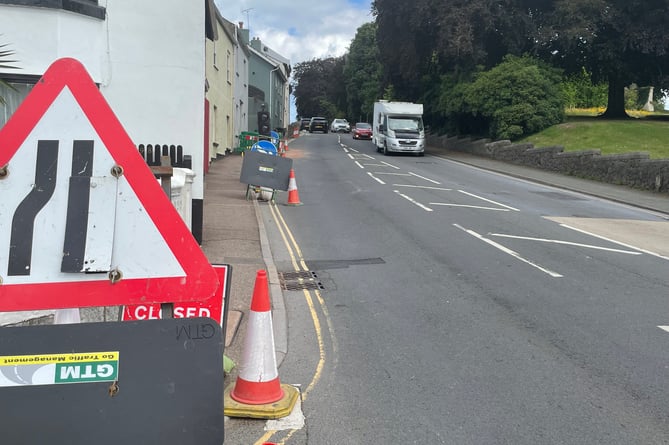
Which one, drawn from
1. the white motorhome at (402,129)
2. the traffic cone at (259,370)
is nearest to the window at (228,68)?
the white motorhome at (402,129)

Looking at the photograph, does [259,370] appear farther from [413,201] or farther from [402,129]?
[402,129]

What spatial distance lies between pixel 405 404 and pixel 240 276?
13.2ft

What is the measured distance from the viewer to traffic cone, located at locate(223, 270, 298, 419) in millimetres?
4273

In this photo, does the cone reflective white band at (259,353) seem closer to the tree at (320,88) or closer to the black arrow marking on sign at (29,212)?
the black arrow marking on sign at (29,212)

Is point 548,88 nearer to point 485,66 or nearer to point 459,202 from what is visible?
point 485,66

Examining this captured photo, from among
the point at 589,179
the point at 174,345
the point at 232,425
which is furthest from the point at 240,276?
the point at 589,179

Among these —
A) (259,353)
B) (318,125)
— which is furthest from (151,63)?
(318,125)

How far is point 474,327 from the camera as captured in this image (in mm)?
6188

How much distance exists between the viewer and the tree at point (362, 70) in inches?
3098

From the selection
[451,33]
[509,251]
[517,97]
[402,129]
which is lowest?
[509,251]

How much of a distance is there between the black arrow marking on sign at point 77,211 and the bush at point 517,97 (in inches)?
1162

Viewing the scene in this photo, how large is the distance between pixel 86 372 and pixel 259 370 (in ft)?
6.32

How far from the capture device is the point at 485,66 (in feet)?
117

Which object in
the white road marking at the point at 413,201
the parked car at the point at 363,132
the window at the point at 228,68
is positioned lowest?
the white road marking at the point at 413,201
